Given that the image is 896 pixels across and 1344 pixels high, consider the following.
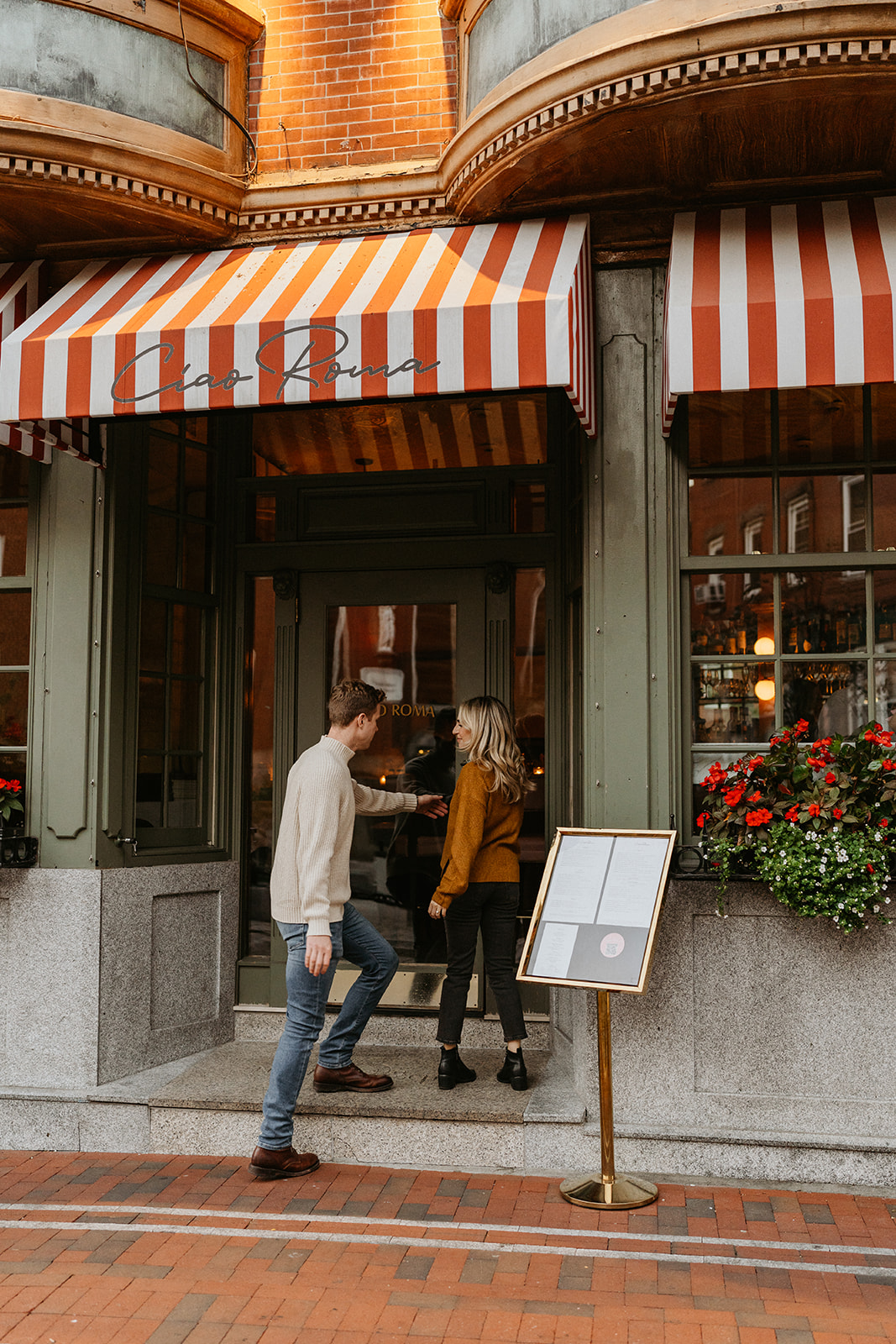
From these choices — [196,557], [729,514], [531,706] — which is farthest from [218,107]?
[531,706]

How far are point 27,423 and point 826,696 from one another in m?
4.27

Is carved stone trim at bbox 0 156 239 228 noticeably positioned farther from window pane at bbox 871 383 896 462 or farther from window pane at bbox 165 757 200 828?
window pane at bbox 871 383 896 462

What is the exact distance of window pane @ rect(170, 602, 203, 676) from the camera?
271 inches

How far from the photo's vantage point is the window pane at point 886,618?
5.62 meters

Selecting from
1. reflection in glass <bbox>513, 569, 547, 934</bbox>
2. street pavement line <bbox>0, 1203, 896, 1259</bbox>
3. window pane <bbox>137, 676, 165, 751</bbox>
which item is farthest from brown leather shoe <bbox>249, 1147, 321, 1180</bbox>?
window pane <bbox>137, 676, 165, 751</bbox>

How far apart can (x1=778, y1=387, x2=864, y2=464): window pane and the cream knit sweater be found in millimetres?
2753

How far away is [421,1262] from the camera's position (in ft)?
14.4

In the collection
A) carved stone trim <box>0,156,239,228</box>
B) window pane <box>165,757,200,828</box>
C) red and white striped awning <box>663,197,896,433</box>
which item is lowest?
window pane <box>165,757,200,828</box>

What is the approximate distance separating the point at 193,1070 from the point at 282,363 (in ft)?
Answer: 12.3

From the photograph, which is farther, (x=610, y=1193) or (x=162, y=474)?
(x=162, y=474)

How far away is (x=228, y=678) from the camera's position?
7.15 m

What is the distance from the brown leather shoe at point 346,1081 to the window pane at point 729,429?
11.5 feet

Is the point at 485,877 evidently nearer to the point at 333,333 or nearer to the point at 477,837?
the point at 477,837

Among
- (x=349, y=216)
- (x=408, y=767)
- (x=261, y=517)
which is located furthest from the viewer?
(x=261, y=517)
